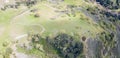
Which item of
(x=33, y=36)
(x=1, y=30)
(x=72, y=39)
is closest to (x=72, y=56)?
(x=72, y=39)

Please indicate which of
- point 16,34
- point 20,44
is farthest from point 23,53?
point 16,34

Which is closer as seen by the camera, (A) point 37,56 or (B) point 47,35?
(A) point 37,56

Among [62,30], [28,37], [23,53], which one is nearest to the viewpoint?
[23,53]

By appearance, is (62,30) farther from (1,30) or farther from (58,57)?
(1,30)

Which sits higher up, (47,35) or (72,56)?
(47,35)

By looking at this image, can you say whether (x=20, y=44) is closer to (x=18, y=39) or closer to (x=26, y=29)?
(x=18, y=39)

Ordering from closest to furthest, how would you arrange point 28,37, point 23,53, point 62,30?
point 23,53, point 28,37, point 62,30
